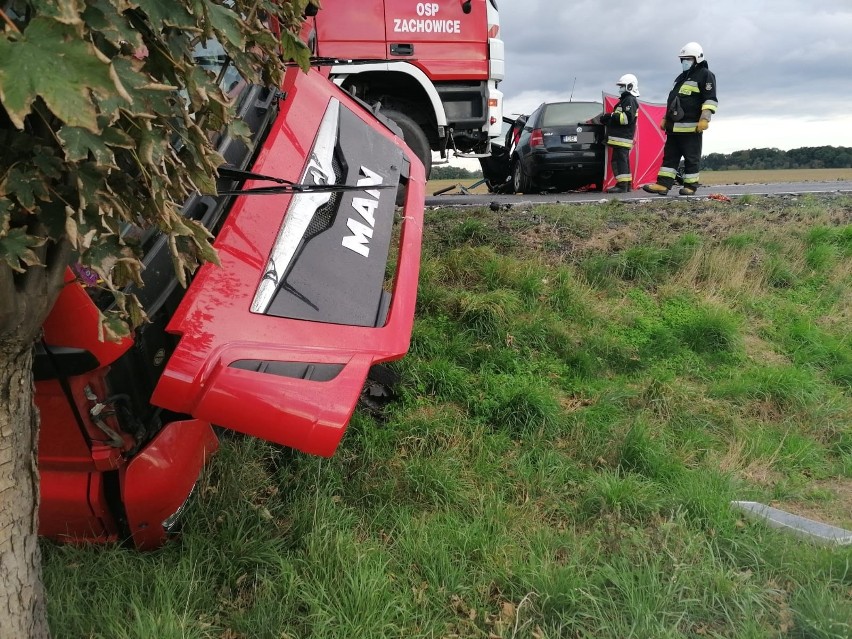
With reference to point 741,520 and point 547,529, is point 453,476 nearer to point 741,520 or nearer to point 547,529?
point 547,529

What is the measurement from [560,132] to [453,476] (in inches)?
304

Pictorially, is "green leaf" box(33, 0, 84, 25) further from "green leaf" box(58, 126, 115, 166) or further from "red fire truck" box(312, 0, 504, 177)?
"red fire truck" box(312, 0, 504, 177)

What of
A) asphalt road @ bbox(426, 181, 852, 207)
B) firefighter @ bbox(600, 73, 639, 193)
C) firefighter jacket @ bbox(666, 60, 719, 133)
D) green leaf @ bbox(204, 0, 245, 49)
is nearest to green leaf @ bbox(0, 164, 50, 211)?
green leaf @ bbox(204, 0, 245, 49)

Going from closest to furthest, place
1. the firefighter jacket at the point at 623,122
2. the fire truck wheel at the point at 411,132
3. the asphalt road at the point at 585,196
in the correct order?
1. the fire truck wheel at the point at 411,132
2. the asphalt road at the point at 585,196
3. the firefighter jacket at the point at 623,122

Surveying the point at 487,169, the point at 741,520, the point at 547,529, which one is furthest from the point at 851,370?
the point at 487,169

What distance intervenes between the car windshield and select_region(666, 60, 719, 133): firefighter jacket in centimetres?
162

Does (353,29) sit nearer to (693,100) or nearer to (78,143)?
(693,100)

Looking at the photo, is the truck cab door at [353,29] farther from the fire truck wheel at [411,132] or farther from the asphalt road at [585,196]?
the asphalt road at [585,196]

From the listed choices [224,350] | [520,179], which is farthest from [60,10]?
[520,179]

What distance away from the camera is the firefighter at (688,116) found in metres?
8.20

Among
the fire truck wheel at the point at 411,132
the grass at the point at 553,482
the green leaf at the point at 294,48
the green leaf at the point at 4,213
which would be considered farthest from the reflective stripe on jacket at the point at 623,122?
the green leaf at the point at 4,213

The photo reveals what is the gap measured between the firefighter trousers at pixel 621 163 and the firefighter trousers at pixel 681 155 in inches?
28.1

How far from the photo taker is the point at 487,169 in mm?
12438

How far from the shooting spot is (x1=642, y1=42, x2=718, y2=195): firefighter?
8195mm
